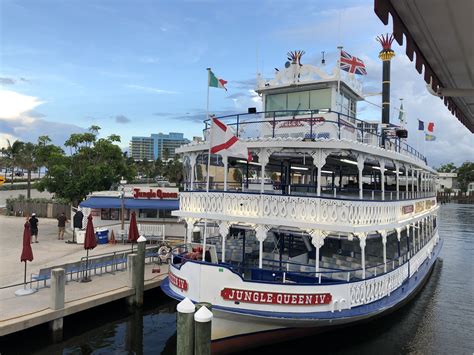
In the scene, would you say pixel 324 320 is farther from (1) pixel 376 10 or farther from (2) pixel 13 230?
(2) pixel 13 230

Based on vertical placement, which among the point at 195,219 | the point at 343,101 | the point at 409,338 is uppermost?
the point at 343,101

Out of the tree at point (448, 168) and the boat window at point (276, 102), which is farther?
the tree at point (448, 168)

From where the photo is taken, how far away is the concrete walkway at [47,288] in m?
11.7

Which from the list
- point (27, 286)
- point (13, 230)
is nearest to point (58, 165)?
point (13, 230)

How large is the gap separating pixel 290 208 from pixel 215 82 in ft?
16.6

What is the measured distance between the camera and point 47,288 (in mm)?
14438

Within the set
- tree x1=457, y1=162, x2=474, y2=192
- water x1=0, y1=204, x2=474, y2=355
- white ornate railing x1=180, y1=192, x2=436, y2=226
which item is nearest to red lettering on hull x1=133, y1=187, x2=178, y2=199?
water x1=0, y1=204, x2=474, y2=355

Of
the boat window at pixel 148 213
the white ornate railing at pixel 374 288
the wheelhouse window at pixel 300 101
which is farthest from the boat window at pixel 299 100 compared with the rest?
the boat window at pixel 148 213

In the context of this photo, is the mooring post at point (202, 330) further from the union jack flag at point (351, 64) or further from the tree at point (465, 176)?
the tree at point (465, 176)

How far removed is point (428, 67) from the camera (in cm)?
438

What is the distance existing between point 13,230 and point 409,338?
26.6 meters

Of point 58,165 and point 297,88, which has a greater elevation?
point 297,88

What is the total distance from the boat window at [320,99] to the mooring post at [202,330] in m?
9.98

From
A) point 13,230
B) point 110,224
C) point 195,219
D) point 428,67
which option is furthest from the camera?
point 13,230
